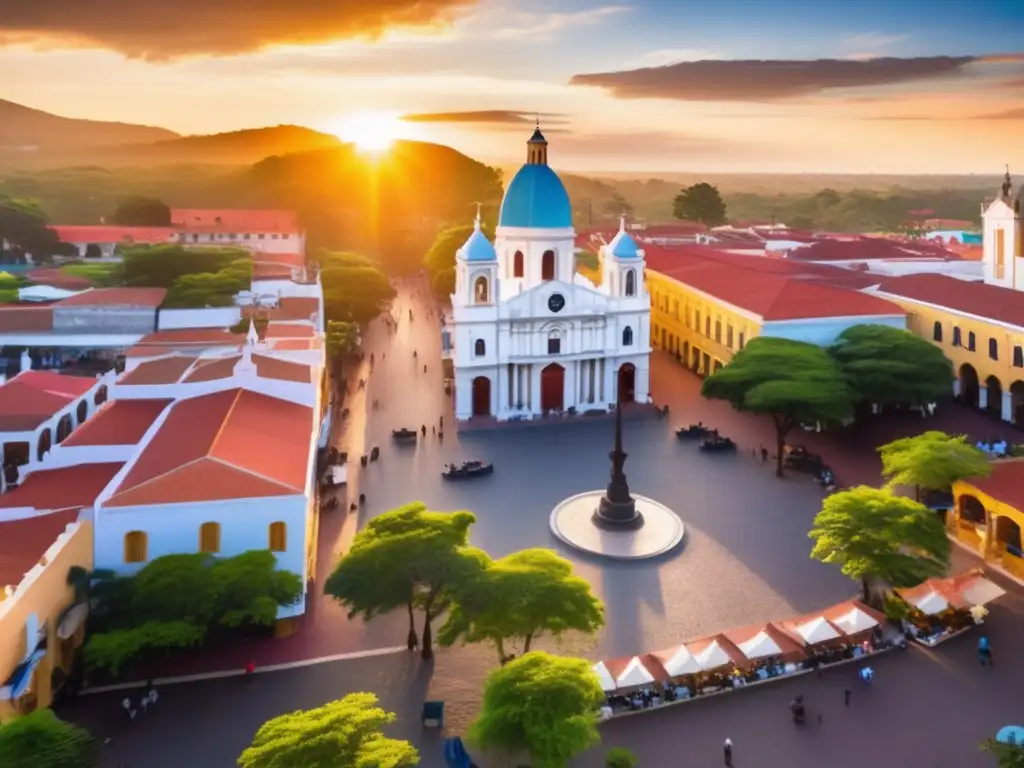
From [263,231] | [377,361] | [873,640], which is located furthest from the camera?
[263,231]

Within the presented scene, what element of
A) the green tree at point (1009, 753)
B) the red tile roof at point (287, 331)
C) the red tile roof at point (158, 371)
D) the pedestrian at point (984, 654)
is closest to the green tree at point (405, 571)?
the green tree at point (1009, 753)

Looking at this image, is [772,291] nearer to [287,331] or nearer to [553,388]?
[553,388]

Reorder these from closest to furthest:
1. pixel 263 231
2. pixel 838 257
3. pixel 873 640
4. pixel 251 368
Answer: pixel 873 640
pixel 251 368
pixel 838 257
pixel 263 231

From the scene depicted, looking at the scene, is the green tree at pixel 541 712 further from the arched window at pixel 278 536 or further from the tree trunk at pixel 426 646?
the arched window at pixel 278 536

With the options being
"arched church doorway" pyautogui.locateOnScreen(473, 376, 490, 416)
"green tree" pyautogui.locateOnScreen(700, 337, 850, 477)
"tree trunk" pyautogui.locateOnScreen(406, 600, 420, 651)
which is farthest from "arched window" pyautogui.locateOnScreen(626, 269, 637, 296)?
"tree trunk" pyautogui.locateOnScreen(406, 600, 420, 651)

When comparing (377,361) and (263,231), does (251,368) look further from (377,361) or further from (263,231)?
(263,231)

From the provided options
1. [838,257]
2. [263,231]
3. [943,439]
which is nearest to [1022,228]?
[838,257]

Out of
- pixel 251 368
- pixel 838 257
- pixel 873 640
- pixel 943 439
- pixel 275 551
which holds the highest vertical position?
pixel 838 257
